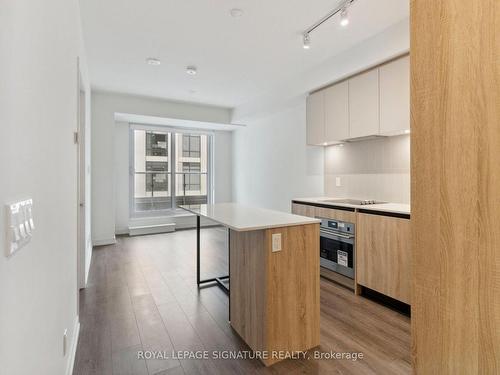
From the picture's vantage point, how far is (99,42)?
122 inches

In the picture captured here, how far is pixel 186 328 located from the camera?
229 centimetres

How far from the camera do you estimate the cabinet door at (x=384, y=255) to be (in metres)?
2.47

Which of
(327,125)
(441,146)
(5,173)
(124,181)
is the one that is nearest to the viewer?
(5,173)

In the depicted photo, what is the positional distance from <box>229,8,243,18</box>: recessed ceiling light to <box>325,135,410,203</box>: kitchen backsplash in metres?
2.11

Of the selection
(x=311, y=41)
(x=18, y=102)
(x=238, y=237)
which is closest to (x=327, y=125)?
(x=311, y=41)

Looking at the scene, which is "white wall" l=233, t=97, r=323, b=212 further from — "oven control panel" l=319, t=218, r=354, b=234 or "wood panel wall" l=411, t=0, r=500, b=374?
"wood panel wall" l=411, t=0, r=500, b=374

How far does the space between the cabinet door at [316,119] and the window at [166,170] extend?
12.4ft

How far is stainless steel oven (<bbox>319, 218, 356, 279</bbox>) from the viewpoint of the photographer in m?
3.00

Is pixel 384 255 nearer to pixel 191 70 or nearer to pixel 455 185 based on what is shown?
pixel 455 185

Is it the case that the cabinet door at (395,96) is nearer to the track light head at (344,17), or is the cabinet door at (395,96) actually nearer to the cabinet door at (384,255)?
the track light head at (344,17)

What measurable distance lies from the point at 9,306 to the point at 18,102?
58cm

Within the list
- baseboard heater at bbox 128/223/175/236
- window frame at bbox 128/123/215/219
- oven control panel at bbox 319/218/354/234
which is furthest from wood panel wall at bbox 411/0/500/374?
window frame at bbox 128/123/215/219

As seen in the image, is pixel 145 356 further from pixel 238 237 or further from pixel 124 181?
pixel 124 181

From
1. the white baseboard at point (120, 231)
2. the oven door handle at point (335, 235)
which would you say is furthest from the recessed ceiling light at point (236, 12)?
the white baseboard at point (120, 231)
